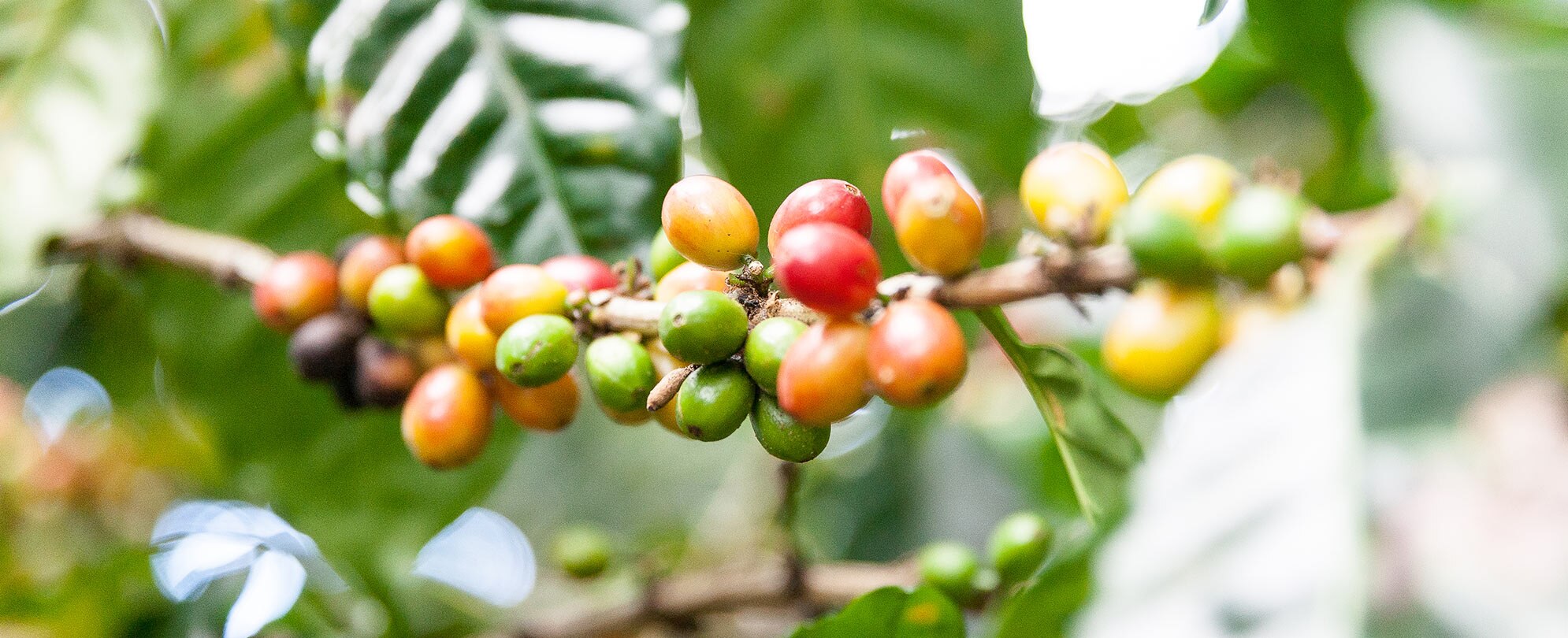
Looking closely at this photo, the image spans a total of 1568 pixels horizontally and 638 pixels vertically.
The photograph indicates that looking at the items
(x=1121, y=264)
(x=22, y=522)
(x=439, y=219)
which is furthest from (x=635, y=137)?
(x=22, y=522)

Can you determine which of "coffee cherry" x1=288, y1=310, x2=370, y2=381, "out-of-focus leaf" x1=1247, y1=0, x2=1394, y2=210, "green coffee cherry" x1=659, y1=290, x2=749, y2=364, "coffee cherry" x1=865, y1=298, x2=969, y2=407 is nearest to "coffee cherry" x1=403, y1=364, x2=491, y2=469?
"coffee cherry" x1=288, y1=310, x2=370, y2=381

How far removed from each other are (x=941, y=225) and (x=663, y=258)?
267 millimetres

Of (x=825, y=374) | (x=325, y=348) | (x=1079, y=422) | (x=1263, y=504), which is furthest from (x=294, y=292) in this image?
(x=1263, y=504)

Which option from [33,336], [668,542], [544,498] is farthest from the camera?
[544,498]

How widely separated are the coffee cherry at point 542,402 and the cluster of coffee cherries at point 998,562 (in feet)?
1.25

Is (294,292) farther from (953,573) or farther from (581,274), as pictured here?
(953,573)

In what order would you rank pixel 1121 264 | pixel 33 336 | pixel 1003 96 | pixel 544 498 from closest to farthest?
pixel 1121 264
pixel 1003 96
pixel 33 336
pixel 544 498

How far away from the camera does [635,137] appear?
2.92 ft

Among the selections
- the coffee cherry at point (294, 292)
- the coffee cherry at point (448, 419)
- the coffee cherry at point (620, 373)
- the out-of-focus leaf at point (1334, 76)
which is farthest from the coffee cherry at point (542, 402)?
the out-of-focus leaf at point (1334, 76)

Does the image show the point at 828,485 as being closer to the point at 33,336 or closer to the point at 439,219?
the point at 439,219

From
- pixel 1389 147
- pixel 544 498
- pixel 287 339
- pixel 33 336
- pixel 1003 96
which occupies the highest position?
pixel 1389 147

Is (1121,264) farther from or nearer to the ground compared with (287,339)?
farther from the ground

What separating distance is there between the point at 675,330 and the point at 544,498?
1.62m

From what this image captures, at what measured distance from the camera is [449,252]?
2.47ft
